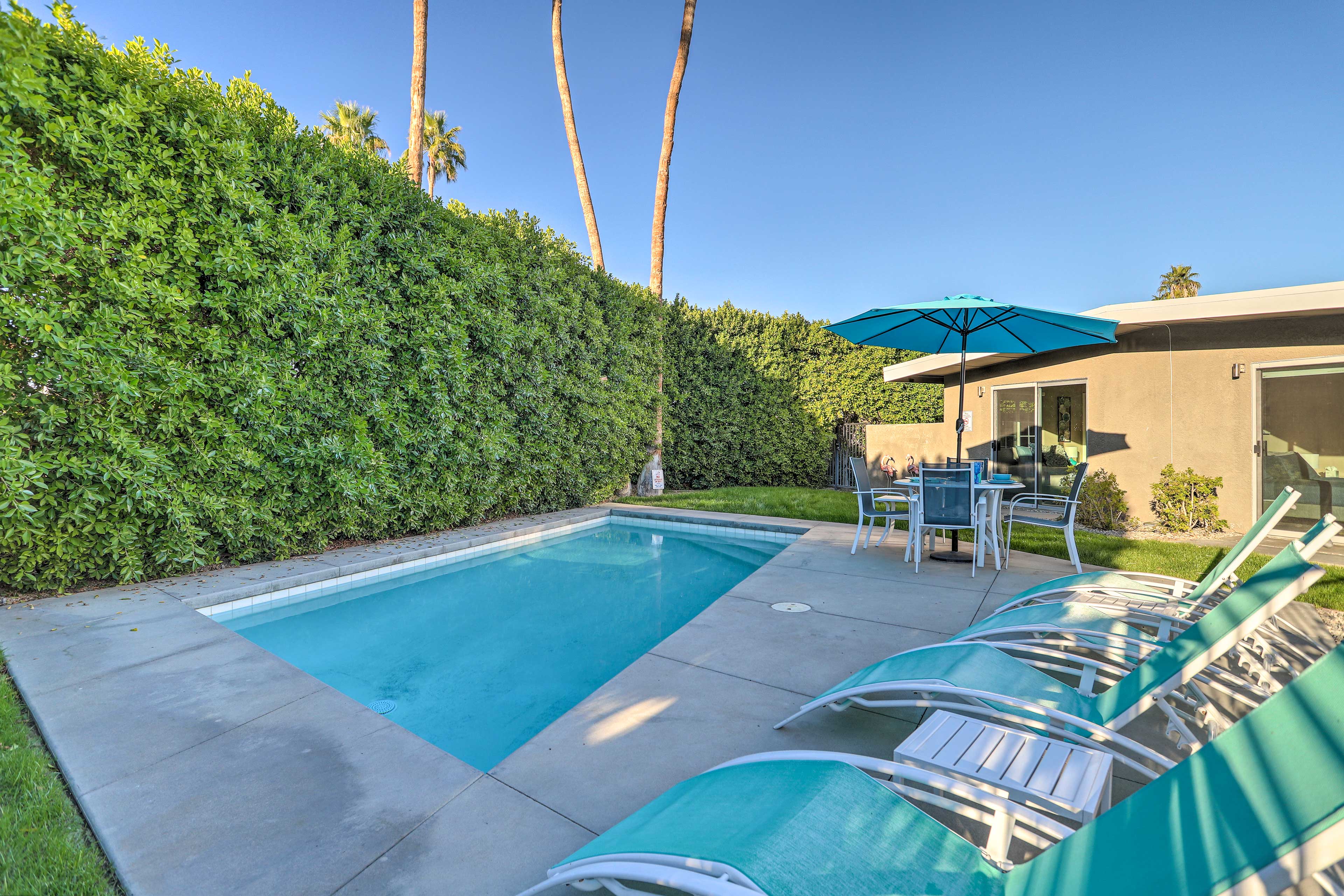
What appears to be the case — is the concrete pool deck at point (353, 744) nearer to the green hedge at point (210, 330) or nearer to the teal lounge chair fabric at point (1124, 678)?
the teal lounge chair fabric at point (1124, 678)

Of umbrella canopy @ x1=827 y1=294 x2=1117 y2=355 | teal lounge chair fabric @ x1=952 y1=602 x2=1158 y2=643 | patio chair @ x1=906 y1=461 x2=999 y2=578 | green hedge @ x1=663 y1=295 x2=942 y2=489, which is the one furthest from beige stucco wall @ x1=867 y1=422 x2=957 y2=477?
teal lounge chair fabric @ x1=952 y1=602 x2=1158 y2=643

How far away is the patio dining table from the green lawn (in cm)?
113

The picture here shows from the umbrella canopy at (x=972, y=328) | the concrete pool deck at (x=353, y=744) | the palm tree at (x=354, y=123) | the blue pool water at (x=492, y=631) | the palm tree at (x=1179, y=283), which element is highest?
the palm tree at (x=354, y=123)

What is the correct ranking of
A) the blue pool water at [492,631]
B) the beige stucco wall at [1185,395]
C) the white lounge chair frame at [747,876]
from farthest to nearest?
the beige stucco wall at [1185,395] < the blue pool water at [492,631] < the white lounge chair frame at [747,876]

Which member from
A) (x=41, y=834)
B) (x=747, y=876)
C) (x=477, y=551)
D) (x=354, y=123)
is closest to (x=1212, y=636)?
(x=747, y=876)

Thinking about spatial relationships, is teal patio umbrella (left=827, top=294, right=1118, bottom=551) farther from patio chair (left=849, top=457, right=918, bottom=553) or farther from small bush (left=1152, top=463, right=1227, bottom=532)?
small bush (left=1152, top=463, right=1227, bottom=532)

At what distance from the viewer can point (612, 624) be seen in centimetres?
519

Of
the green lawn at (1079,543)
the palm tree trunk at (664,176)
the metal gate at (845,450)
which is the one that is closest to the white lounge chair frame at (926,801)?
the green lawn at (1079,543)

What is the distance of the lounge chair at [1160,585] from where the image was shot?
2.91 m

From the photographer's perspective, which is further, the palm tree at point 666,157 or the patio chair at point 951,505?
the palm tree at point 666,157

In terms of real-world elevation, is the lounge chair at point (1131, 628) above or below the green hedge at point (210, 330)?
below

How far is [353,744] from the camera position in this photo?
8.21ft

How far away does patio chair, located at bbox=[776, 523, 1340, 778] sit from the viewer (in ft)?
5.63

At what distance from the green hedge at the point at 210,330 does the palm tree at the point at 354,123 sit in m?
18.7
